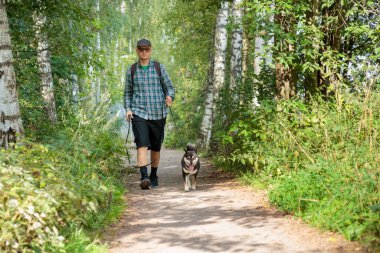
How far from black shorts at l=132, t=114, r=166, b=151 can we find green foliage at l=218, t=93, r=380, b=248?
3.79 feet

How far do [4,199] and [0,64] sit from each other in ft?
10.1

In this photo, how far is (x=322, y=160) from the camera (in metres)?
6.62

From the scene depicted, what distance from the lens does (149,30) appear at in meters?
36.8

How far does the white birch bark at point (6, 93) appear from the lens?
22.6ft

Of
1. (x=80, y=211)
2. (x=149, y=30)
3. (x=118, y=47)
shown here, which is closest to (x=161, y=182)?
(x=80, y=211)

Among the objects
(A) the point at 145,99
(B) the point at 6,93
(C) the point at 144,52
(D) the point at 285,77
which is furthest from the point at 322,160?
(B) the point at 6,93

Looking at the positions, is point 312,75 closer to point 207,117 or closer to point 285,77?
point 285,77

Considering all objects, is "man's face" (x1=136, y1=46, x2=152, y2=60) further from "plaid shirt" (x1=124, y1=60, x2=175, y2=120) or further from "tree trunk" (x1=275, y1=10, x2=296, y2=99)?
"tree trunk" (x1=275, y1=10, x2=296, y2=99)

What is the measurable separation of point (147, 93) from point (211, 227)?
353cm

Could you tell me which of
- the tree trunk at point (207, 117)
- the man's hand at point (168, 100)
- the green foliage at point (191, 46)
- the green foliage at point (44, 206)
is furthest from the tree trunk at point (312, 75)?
the tree trunk at point (207, 117)

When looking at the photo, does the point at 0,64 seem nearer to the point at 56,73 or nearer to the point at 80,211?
the point at 80,211

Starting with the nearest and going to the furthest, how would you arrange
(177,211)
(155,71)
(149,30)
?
(177,211)
(155,71)
(149,30)

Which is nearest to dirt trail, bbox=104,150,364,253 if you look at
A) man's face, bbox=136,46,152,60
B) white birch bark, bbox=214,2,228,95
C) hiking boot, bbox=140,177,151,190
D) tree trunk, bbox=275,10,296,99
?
hiking boot, bbox=140,177,151,190

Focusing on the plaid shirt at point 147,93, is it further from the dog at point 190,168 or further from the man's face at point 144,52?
the dog at point 190,168
